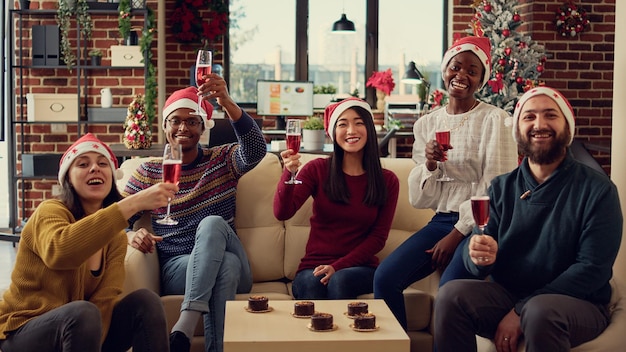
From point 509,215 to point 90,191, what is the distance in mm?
1383

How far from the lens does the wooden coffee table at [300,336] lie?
88.9 inches

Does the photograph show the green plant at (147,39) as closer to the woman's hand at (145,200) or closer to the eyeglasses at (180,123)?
the eyeglasses at (180,123)

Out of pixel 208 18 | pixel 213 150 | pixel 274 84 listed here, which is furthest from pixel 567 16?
pixel 213 150

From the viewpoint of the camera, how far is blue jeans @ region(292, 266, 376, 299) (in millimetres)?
3188

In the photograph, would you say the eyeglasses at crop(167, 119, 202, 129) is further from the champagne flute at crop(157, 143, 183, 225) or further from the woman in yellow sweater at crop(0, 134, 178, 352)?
the champagne flute at crop(157, 143, 183, 225)

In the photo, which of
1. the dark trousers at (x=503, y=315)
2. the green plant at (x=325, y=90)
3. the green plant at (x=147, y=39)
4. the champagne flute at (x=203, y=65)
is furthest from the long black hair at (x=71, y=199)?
the green plant at (x=325, y=90)

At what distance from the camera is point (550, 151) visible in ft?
8.86

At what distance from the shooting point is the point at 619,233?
8.54 ft

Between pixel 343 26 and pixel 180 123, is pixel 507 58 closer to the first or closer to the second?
pixel 343 26

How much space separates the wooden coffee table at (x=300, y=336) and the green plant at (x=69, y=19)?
4.88 metres

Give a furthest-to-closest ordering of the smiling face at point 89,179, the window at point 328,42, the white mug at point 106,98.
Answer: the window at point 328,42
the white mug at point 106,98
the smiling face at point 89,179

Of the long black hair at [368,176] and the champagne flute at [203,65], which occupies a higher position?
the champagne flute at [203,65]

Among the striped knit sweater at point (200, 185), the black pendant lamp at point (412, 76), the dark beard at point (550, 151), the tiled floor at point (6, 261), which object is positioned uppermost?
the black pendant lamp at point (412, 76)

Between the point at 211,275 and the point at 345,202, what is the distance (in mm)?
634
